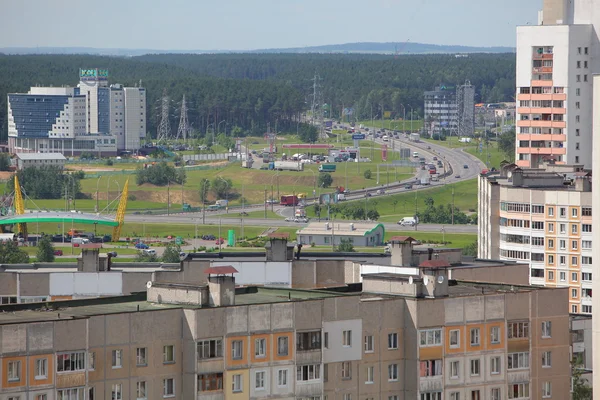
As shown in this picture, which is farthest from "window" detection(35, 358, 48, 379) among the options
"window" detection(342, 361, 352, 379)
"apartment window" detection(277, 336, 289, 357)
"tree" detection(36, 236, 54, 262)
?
"tree" detection(36, 236, 54, 262)

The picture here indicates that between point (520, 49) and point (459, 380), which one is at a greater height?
point (520, 49)

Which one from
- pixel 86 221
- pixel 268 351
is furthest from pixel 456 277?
pixel 86 221

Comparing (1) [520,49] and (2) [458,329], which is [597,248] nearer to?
(2) [458,329]

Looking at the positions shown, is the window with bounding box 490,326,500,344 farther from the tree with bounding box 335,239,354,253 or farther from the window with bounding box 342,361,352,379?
the tree with bounding box 335,239,354,253

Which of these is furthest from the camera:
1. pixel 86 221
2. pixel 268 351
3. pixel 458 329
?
pixel 86 221

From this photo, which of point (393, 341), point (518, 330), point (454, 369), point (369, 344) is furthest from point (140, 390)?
point (518, 330)

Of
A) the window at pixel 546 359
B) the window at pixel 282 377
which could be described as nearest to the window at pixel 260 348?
the window at pixel 282 377

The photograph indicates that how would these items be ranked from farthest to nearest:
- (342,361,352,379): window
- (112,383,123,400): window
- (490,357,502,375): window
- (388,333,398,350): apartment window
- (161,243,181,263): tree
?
(161,243,181,263): tree
(490,357,502,375): window
(388,333,398,350): apartment window
(342,361,352,379): window
(112,383,123,400): window

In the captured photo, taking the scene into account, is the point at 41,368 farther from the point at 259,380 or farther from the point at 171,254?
the point at 171,254
